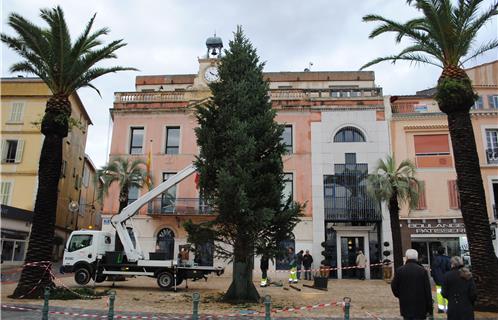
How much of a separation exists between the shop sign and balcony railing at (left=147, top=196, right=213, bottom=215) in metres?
13.1

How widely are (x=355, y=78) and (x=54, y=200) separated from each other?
2714 centimetres

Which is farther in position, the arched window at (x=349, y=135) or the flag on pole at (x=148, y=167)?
the arched window at (x=349, y=135)

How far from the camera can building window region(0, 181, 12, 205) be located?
30.7 meters

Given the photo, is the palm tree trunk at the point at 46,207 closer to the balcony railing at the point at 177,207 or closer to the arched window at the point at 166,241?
the balcony railing at the point at 177,207

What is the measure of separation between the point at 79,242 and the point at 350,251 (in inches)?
633

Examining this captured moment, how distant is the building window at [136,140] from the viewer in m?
30.4

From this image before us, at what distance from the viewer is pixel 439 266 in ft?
38.4

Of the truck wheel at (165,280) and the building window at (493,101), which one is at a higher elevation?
the building window at (493,101)

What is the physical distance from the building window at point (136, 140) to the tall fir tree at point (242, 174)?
52.9ft

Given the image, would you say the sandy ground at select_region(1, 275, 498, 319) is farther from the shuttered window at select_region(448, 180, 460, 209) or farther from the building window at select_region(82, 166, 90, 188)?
the building window at select_region(82, 166, 90, 188)

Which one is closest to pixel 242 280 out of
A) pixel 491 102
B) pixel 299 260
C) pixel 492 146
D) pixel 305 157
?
pixel 299 260

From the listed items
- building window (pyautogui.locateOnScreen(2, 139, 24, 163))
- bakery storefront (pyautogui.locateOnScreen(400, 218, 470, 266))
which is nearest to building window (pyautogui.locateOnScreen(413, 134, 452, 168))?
bakery storefront (pyautogui.locateOnScreen(400, 218, 470, 266))

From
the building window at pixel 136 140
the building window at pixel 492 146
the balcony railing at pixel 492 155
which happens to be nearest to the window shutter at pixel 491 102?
the building window at pixel 492 146

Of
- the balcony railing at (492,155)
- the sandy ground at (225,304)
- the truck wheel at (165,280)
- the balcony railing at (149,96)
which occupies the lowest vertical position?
the sandy ground at (225,304)
